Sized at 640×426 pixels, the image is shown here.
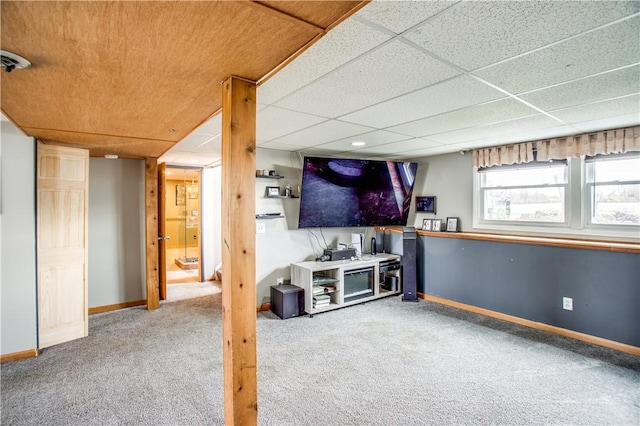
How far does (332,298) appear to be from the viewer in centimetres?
436

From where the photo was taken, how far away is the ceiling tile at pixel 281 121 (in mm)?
2635

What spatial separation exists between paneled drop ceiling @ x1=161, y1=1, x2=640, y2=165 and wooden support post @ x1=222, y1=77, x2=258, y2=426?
0.43 meters

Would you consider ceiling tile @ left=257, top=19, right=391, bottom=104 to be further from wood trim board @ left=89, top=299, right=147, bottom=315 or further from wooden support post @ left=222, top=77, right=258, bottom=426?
wood trim board @ left=89, top=299, right=147, bottom=315

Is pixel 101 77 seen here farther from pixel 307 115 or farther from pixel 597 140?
pixel 597 140

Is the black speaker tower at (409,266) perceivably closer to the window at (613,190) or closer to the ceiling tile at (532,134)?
the ceiling tile at (532,134)

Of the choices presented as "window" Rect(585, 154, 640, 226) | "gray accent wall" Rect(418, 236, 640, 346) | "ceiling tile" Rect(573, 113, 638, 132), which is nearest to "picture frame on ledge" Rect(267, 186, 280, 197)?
"gray accent wall" Rect(418, 236, 640, 346)

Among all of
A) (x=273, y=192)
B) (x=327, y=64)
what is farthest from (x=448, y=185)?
(x=327, y=64)

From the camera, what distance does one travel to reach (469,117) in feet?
9.03

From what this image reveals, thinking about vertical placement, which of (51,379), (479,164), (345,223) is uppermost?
(479,164)

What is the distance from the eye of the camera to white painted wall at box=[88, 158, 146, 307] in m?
4.27

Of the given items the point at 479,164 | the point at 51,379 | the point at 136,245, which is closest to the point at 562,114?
the point at 479,164

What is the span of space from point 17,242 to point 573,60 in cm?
444

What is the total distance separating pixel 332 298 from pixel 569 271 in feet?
8.85

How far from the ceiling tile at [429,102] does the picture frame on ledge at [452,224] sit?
2219 millimetres
